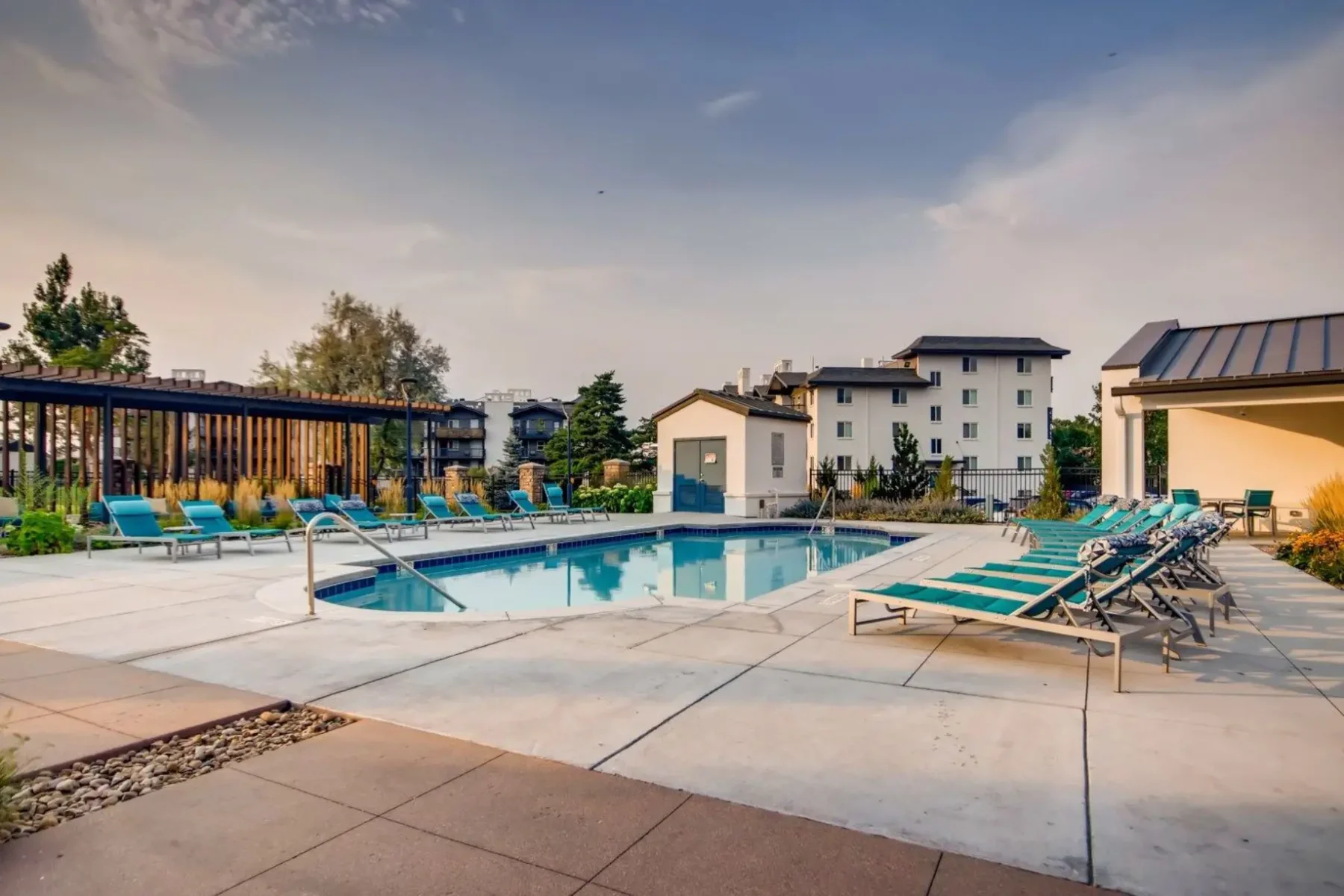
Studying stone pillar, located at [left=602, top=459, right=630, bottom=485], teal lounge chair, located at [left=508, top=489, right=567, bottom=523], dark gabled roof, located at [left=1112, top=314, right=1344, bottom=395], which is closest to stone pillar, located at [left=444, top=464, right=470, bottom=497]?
teal lounge chair, located at [left=508, top=489, right=567, bottom=523]

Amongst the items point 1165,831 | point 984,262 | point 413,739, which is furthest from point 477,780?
point 984,262

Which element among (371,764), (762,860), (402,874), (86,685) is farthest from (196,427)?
(762,860)

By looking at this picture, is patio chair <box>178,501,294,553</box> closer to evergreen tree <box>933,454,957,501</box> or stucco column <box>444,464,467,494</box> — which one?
stucco column <box>444,464,467,494</box>

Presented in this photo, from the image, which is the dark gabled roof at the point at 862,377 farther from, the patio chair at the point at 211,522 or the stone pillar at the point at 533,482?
the patio chair at the point at 211,522

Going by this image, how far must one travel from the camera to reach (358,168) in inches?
537

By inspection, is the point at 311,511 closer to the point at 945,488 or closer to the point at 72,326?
the point at 945,488

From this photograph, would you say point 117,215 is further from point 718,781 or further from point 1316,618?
point 1316,618

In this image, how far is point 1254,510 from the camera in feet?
41.8

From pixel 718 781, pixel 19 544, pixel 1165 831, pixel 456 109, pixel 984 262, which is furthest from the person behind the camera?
pixel 984 262

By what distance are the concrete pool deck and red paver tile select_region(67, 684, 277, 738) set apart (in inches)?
7.2

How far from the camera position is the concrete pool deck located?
2465mm

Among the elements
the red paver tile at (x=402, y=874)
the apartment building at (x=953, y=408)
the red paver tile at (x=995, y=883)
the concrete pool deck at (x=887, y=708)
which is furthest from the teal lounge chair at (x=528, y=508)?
the apartment building at (x=953, y=408)

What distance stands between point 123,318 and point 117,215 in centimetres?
2289

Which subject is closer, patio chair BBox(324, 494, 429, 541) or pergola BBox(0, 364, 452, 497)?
patio chair BBox(324, 494, 429, 541)
